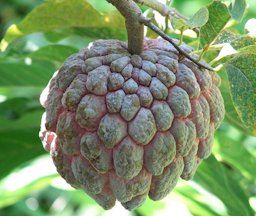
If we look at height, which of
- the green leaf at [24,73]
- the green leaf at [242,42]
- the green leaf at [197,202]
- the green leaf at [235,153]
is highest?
the green leaf at [242,42]

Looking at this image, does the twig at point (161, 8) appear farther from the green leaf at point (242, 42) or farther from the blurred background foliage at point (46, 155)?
the blurred background foliage at point (46, 155)

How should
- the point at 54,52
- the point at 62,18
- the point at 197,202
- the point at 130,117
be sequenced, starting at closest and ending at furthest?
the point at 130,117, the point at 62,18, the point at 54,52, the point at 197,202

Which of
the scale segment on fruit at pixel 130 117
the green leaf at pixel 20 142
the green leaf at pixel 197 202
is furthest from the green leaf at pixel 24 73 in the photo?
the scale segment on fruit at pixel 130 117

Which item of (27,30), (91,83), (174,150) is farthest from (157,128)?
(27,30)

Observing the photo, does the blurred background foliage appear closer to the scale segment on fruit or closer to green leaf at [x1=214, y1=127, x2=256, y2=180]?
green leaf at [x1=214, y1=127, x2=256, y2=180]

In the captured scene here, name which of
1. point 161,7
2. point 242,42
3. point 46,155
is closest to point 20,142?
point 46,155

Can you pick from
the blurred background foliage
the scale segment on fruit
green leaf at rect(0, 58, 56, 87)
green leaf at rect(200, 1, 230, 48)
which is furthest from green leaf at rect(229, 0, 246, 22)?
green leaf at rect(0, 58, 56, 87)

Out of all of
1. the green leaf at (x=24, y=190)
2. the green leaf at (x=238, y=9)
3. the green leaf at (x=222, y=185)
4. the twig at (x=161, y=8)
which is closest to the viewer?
the green leaf at (x=238, y=9)

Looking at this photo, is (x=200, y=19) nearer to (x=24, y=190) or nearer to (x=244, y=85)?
(x=244, y=85)
